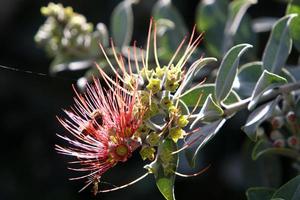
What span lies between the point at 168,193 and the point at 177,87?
232mm

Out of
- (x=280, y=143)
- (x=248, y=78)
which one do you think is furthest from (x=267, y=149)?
(x=248, y=78)

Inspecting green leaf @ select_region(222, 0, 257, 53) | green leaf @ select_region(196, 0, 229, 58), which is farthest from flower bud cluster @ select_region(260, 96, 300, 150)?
green leaf @ select_region(196, 0, 229, 58)

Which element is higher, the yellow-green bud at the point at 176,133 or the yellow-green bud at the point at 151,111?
the yellow-green bud at the point at 151,111

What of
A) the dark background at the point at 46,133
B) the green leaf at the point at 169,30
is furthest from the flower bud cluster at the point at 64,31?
the dark background at the point at 46,133

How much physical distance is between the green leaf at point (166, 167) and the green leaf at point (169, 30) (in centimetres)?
93

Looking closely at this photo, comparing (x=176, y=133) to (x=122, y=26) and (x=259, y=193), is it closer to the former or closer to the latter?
(x=259, y=193)

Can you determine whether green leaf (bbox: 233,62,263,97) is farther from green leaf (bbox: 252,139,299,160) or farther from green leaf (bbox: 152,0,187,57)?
green leaf (bbox: 152,0,187,57)

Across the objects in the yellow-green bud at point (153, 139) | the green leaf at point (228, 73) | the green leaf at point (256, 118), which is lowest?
the green leaf at point (256, 118)

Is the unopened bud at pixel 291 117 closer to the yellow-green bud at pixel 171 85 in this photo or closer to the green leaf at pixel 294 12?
the green leaf at pixel 294 12

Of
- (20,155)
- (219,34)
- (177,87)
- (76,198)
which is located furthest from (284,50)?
(20,155)

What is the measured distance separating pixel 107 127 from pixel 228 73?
1.01ft

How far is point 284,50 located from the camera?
1.91 m

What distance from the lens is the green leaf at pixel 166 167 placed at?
165cm

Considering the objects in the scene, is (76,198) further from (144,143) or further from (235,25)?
(144,143)
